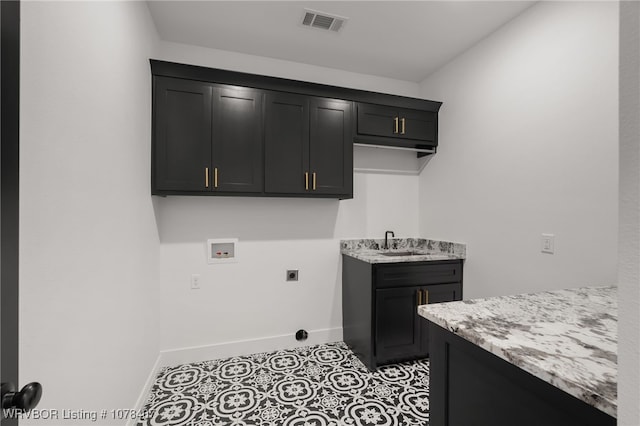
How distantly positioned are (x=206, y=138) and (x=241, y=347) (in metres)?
1.90

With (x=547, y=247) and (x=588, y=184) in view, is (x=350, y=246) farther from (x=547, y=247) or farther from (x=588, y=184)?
(x=588, y=184)

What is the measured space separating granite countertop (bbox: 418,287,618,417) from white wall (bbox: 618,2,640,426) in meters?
0.15

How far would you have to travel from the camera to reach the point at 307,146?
2.53 meters

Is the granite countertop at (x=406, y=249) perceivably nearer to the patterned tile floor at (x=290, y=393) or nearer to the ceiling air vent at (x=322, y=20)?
the patterned tile floor at (x=290, y=393)

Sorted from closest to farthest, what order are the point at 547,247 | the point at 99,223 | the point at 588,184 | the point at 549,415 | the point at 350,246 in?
the point at 549,415
the point at 99,223
the point at 588,184
the point at 547,247
the point at 350,246

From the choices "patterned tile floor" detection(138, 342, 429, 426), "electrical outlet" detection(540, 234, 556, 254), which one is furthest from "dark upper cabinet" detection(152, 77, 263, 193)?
"electrical outlet" detection(540, 234, 556, 254)

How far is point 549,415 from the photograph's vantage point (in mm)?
711

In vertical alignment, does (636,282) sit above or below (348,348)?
above

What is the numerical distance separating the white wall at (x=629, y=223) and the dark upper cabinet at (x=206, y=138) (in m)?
2.19

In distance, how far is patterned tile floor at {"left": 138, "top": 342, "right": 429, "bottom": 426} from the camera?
180cm

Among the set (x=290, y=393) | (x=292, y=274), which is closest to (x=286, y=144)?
(x=292, y=274)

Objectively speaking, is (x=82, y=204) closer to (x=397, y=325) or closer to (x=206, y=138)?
(x=206, y=138)

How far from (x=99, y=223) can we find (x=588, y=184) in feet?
8.97

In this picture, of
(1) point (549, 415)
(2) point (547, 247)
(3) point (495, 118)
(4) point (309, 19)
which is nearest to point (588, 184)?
(2) point (547, 247)
